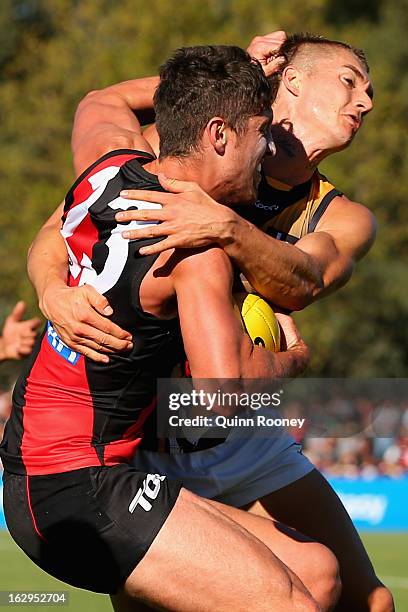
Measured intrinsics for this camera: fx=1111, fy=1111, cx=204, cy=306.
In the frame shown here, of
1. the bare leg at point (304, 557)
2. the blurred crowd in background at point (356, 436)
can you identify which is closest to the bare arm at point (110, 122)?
the bare leg at point (304, 557)

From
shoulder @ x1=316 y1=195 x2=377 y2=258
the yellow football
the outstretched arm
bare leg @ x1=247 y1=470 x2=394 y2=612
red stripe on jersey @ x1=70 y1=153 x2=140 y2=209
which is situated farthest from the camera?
the outstretched arm

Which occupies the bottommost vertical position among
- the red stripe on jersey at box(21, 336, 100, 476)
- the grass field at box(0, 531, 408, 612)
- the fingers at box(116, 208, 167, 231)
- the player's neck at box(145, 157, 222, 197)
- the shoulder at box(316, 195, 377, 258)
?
the grass field at box(0, 531, 408, 612)

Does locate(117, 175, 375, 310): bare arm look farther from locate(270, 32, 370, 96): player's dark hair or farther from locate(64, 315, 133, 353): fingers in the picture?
locate(270, 32, 370, 96): player's dark hair

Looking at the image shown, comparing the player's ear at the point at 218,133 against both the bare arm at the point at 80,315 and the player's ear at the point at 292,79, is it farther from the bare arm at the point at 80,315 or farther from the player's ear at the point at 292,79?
the player's ear at the point at 292,79

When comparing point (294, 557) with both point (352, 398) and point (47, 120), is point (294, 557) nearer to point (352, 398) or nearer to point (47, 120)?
point (352, 398)

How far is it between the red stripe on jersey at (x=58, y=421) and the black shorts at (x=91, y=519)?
0.19 ft

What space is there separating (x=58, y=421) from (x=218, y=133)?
4.27 feet

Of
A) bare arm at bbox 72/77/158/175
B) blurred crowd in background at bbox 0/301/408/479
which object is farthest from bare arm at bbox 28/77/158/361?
blurred crowd in background at bbox 0/301/408/479

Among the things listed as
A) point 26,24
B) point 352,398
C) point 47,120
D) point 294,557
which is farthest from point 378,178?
point 294,557

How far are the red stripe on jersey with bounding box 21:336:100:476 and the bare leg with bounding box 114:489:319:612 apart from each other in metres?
0.50

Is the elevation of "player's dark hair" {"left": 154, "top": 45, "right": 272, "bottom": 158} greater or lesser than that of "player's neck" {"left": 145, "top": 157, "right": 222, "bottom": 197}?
greater

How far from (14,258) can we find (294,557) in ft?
73.3

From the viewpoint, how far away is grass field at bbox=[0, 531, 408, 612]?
925 cm

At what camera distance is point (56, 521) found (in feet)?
14.0
